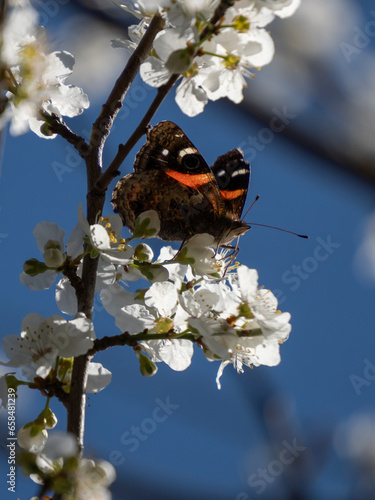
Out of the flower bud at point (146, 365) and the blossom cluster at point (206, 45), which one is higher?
the blossom cluster at point (206, 45)

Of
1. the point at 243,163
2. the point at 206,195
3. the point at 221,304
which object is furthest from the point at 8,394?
the point at 243,163

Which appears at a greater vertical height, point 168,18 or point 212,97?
point 168,18

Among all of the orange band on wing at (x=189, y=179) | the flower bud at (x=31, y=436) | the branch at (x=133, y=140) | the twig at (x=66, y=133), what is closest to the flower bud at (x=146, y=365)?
the flower bud at (x=31, y=436)

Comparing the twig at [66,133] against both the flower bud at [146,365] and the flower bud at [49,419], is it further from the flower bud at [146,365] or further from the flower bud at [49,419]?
the flower bud at [49,419]

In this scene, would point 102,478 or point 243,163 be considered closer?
point 102,478

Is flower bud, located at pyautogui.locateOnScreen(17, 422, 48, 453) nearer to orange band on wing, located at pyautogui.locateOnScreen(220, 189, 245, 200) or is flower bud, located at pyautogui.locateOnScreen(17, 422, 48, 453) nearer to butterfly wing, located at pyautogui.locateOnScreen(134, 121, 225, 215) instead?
butterfly wing, located at pyautogui.locateOnScreen(134, 121, 225, 215)

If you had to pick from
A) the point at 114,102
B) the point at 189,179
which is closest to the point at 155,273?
the point at 114,102

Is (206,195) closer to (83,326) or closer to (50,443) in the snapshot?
(83,326)
